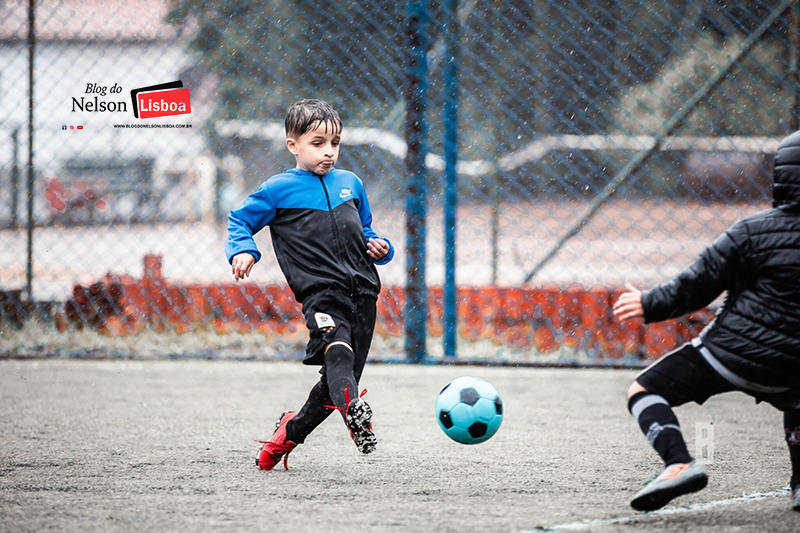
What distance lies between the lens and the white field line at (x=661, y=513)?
2.59 m

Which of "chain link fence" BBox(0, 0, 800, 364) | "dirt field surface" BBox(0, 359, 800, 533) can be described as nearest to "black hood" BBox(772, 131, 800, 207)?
"dirt field surface" BBox(0, 359, 800, 533)

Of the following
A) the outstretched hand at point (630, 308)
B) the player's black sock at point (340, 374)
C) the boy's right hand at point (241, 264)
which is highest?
the boy's right hand at point (241, 264)

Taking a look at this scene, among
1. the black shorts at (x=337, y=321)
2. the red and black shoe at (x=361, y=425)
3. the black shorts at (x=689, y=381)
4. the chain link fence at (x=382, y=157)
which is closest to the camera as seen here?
the black shorts at (x=689, y=381)

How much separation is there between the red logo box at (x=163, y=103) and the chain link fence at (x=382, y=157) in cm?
10

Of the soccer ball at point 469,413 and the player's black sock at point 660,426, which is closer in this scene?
the player's black sock at point 660,426

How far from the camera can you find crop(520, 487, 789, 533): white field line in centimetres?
259

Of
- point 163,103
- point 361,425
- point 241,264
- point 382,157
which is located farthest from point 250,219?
point 382,157

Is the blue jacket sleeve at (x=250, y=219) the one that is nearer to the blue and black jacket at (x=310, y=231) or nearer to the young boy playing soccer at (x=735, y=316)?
the blue and black jacket at (x=310, y=231)

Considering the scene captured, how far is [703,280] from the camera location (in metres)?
2.62

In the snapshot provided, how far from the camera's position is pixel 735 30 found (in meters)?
7.50

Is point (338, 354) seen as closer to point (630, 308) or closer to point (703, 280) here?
point (630, 308)

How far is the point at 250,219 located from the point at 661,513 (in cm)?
164

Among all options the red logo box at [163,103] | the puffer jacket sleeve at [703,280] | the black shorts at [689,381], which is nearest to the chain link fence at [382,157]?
the red logo box at [163,103]

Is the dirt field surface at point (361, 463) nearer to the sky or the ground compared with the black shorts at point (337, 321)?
nearer to the ground
